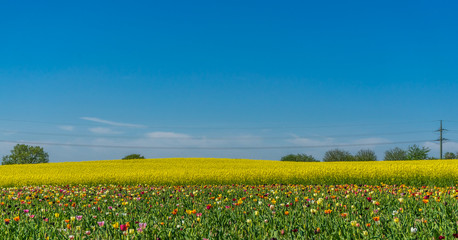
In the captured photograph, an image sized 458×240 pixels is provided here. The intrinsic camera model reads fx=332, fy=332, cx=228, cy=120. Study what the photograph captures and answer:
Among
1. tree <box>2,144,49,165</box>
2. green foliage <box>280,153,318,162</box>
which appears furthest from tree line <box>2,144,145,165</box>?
green foliage <box>280,153,318,162</box>

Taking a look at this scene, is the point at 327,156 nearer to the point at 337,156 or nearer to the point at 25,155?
the point at 337,156

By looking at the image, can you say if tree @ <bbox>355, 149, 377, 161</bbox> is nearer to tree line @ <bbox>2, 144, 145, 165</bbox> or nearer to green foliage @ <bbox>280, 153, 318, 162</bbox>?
green foliage @ <bbox>280, 153, 318, 162</bbox>

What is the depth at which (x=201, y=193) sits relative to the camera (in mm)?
9750

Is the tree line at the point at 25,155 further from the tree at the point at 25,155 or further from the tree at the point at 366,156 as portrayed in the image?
the tree at the point at 366,156

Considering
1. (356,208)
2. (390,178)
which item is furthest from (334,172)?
(356,208)

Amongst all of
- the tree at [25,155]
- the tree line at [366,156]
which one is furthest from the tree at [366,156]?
the tree at [25,155]

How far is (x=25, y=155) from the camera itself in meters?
63.6

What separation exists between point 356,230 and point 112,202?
5965 mm

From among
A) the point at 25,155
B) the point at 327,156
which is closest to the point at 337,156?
the point at 327,156

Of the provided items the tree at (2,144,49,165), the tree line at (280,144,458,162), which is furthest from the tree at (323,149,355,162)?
the tree at (2,144,49,165)

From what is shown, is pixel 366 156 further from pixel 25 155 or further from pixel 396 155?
pixel 25 155

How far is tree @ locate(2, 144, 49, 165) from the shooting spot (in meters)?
63.5

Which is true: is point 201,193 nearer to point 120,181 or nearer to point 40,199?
point 40,199

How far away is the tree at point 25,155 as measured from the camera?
6353cm
